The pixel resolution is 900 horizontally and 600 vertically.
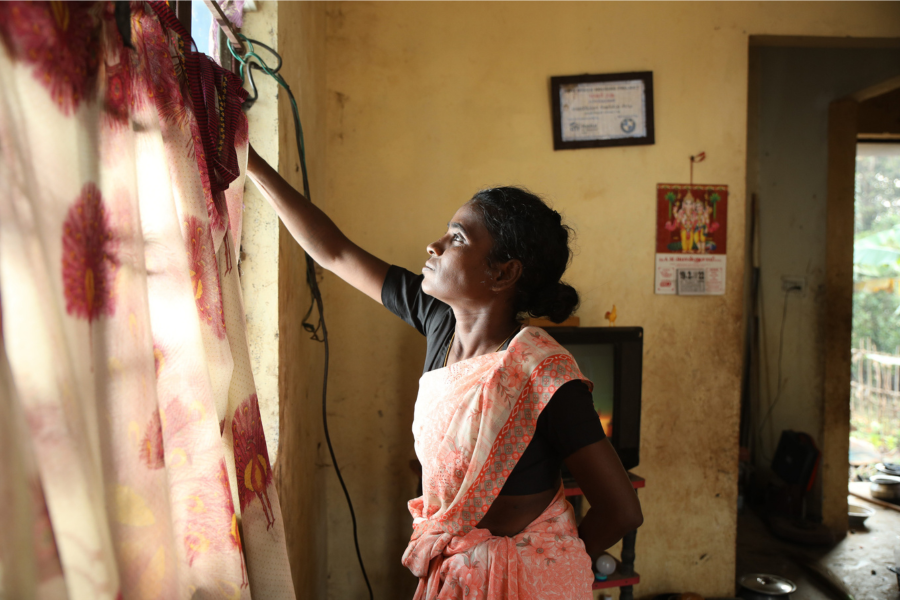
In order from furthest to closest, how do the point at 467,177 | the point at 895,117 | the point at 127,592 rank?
the point at 895,117
the point at 467,177
the point at 127,592

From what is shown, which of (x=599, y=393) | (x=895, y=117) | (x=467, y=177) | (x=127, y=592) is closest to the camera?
(x=127, y=592)

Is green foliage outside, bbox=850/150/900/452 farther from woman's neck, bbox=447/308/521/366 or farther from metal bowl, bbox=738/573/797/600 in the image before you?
woman's neck, bbox=447/308/521/366

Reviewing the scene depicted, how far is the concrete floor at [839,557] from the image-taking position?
2.69 m

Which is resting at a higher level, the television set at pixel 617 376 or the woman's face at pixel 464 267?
→ the woman's face at pixel 464 267

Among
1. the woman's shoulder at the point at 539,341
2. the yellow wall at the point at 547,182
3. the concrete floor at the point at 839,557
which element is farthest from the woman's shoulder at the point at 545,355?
the concrete floor at the point at 839,557

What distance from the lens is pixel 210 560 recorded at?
675mm

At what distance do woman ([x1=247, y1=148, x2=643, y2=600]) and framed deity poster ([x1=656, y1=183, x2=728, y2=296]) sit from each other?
1.29 metres

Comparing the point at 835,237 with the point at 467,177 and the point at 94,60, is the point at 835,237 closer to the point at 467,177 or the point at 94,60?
the point at 467,177

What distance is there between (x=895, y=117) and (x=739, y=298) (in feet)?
8.20

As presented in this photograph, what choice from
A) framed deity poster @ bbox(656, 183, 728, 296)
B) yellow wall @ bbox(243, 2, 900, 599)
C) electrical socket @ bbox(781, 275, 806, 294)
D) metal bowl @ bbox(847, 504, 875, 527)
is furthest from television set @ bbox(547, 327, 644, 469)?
metal bowl @ bbox(847, 504, 875, 527)

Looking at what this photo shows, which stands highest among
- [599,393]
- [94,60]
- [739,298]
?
[94,60]

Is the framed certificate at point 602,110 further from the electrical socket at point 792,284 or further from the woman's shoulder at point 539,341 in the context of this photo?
the electrical socket at point 792,284

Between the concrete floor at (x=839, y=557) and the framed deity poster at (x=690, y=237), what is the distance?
1.54 meters

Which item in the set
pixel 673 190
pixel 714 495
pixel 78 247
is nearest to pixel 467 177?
pixel 673 190
